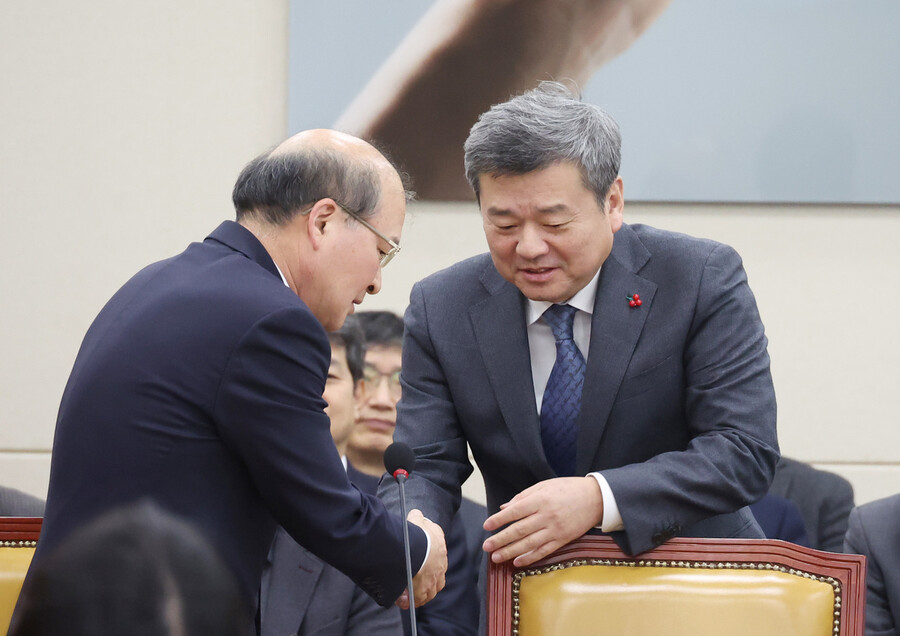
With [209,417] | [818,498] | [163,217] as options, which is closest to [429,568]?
[209,417]

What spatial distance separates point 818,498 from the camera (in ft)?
9.29

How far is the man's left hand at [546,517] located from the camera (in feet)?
4.89

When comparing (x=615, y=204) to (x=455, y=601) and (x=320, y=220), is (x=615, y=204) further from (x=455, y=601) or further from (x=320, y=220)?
(x=455, y=601)

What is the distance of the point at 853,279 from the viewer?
3037 mm

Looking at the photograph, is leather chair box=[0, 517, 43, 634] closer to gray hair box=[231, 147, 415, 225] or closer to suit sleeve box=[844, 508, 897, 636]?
gray hair box=[231, 147, 415, 225]

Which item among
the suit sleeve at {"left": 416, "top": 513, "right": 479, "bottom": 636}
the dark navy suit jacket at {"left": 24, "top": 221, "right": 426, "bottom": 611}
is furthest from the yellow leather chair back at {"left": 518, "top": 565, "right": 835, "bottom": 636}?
the suit sleeve at {"left": 416, "top": 513, "right": 479, "bottom": 636}

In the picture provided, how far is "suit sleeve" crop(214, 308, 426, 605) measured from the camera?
131 centimetres

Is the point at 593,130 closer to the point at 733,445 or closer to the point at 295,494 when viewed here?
the point at 733,445

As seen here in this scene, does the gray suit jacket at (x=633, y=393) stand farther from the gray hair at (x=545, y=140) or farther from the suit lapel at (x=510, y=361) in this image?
the gray hair at (x=545, y=140)

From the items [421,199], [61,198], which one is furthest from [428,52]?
[61,198]

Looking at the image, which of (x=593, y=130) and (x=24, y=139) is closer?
(x=593, y=130)

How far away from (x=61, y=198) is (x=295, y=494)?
205 centimetres

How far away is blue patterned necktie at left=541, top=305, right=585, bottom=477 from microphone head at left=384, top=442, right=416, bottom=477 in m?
0.33

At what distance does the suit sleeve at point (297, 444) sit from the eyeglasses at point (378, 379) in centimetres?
137
